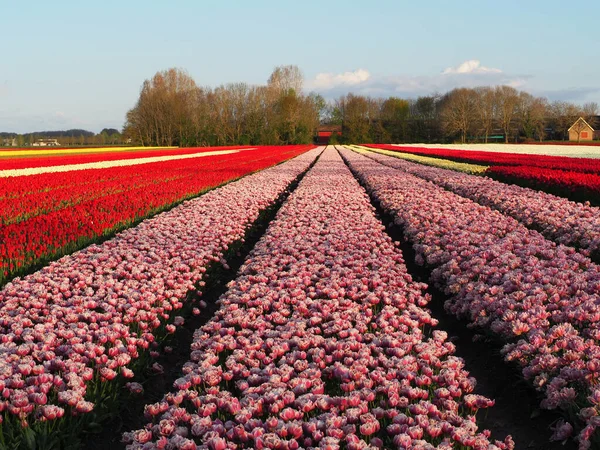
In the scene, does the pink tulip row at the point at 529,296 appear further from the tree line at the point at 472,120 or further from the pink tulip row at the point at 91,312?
the tree line at the point at 472,120

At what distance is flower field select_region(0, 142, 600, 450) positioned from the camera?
3520 mm

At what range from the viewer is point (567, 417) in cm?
390

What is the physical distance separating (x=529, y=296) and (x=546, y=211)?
21.2 feet

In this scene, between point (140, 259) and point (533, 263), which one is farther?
point (140, 259)

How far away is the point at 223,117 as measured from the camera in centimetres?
9525

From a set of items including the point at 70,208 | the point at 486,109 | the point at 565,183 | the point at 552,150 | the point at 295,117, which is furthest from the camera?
the point at 486,109

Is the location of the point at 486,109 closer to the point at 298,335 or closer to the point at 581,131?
the point at 581,131

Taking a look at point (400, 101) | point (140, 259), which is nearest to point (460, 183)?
point (140, 259)

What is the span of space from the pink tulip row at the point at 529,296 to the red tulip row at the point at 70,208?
6.02m

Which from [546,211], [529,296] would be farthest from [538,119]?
[529,296]

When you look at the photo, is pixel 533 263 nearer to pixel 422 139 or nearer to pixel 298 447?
pixel 298 447

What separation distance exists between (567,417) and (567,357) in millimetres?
499

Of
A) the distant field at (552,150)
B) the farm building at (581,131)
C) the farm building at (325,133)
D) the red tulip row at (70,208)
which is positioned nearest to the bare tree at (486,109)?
the farm building at (581,131)

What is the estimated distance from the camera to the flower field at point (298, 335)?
139 inches
